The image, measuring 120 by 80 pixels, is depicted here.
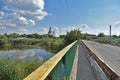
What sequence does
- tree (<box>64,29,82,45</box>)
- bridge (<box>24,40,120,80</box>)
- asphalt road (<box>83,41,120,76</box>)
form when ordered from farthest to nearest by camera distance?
tree (<box>64,29,82,45</box>), asphalt road (<box>83,41,120,76</box>), bridge (<box>24,40,120,80</box>)

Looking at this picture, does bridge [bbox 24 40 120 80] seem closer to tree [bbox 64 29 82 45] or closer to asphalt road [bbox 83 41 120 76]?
asphalt road [bbox 83 41 120 76]

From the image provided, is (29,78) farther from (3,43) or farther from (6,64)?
(3,43)

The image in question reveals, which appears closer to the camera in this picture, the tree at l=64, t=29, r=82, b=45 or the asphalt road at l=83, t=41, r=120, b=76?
the asphalt road at l=83, t=41, r=120, b=76

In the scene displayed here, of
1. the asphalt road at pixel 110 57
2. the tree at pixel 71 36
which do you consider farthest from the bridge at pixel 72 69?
the tree at pixel 71 36

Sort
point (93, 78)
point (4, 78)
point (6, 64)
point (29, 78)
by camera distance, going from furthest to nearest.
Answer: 1. point (6, 64)
2. point (4, 78)
3. point (93, 78)
4. point (29, 78)

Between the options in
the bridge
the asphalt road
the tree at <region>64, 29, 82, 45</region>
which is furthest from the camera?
the tree at <region>64, 29, 82, 45</region>

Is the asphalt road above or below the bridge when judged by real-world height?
below

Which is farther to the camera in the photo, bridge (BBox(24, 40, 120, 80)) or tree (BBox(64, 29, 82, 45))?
tree (BBox(64, 29, 82, 45))

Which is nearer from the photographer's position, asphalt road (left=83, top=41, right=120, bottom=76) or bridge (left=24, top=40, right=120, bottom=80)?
bridge (left=24, top=40, right=120, bottom=80)

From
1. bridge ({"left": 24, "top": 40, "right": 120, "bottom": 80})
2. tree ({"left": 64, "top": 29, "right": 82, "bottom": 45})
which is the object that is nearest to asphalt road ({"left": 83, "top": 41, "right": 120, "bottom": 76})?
bridge ({"left": 24, "top": 40, "right": 120, "bottom": 80})

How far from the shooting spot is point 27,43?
335 feet

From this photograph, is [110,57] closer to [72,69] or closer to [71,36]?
[72,69]

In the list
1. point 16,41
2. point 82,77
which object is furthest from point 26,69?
point 16,41

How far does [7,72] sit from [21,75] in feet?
3.37
